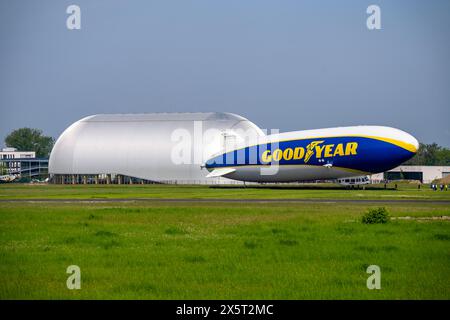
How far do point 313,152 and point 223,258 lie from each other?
9164 cm

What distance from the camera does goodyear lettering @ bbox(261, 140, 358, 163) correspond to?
370 feet

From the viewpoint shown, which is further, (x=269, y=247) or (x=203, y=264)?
(x=269, y=247)

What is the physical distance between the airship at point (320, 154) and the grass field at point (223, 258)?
67.9m

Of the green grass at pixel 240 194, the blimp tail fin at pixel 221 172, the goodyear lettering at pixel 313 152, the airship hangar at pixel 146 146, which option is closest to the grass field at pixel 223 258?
the green grass at pixel 240 194

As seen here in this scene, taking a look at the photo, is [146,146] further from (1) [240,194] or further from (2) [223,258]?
(2) [223,258]

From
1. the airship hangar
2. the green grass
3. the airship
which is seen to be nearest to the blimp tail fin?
the airship

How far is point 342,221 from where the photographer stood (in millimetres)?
42875

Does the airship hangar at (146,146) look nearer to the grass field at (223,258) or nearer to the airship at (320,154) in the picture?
the airship at (320,154)

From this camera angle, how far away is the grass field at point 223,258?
20.2 meters

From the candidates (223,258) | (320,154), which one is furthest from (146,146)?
(223,258)

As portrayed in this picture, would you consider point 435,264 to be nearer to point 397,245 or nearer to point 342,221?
point 397,245

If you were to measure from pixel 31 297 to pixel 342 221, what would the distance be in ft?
88.2

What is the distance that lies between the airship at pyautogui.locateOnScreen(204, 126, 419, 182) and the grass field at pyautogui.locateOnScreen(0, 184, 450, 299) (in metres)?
67.9
